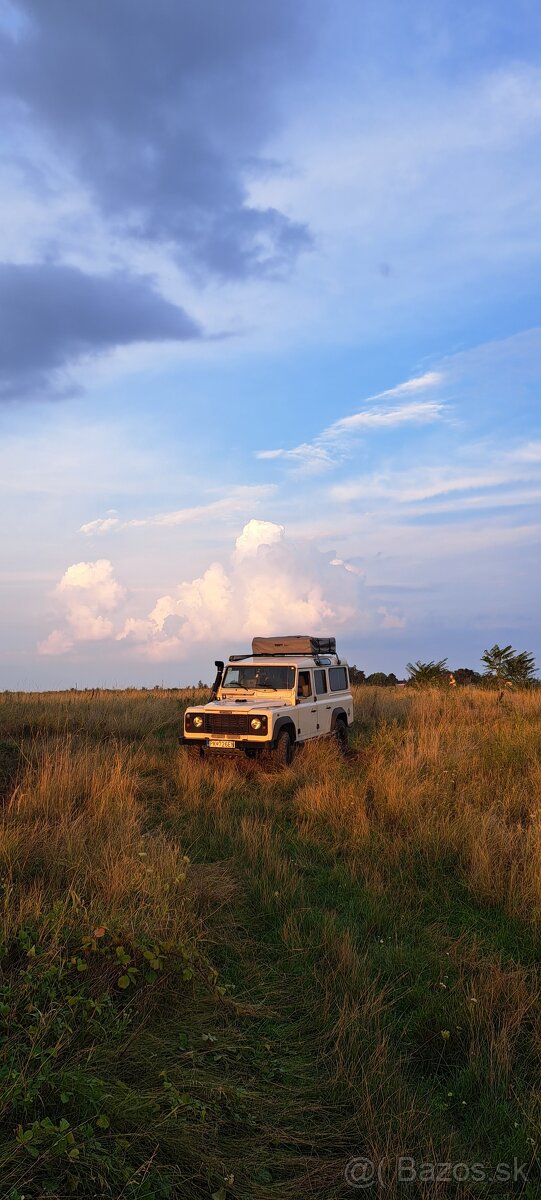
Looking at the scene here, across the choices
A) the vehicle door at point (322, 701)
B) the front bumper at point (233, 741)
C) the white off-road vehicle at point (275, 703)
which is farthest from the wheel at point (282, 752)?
the vehicle door at point (322, 701)

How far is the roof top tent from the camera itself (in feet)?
50.3

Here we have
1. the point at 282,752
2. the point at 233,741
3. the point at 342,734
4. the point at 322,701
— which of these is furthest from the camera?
the point at 342,734

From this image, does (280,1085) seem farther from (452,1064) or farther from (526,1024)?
(526,1024)

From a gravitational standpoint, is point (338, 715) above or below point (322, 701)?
below

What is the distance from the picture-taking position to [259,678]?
13.9 metres

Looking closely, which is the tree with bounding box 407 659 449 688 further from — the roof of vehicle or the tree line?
the roof of vehicle

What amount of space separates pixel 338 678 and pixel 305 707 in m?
2.61

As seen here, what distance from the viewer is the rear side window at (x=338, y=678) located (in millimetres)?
15493

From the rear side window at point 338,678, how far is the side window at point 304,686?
4.61 ft

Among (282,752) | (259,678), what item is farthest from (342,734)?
(282,752)

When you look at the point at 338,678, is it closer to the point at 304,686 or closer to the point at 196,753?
the point at 304,686

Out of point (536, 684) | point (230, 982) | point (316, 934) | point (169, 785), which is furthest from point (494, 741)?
point (536, 684)

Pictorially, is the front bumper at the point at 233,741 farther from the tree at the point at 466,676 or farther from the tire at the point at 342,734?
the tree at the point at 466,676

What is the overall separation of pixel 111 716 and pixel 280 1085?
14450 millimetres
